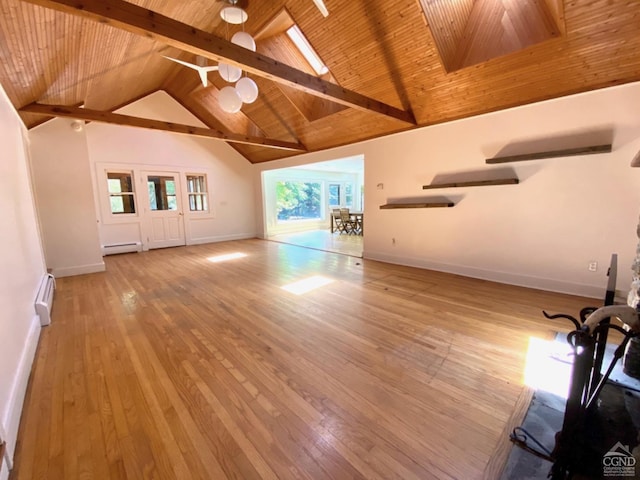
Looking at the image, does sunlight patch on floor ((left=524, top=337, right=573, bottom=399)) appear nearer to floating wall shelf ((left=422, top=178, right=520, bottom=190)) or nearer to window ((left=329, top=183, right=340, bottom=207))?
floating wall shelf ((left=422, top=178, right=520, bottom=190))

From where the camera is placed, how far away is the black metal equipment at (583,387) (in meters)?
1.07

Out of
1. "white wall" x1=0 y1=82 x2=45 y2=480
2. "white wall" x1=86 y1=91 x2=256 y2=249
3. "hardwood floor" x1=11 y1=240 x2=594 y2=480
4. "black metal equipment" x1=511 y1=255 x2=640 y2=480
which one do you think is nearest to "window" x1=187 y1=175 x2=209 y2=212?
"white wall" x1=86 y1=91 x2=256 y2=249

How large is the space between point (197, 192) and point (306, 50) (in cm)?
498

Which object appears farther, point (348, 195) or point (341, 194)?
point (348, 195)

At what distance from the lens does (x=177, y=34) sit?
2.20 meters

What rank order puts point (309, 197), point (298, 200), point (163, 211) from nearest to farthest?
point (163, 211) < point (298, 200) < point (309, 197)

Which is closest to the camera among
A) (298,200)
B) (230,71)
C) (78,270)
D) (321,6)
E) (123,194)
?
(321,6)

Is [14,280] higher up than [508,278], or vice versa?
[14,280]

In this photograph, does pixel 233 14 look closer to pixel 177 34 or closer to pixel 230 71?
pixel 230 71

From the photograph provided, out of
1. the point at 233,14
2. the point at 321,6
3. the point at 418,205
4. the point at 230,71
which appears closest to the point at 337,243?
the point at 418,205

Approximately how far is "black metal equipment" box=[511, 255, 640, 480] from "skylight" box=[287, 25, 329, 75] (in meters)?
4.94

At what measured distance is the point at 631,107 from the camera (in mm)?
3035

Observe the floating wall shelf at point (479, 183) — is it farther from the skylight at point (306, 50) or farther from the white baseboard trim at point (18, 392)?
the white baseboard trim at point (18, 392)

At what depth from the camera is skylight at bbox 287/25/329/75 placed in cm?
471
